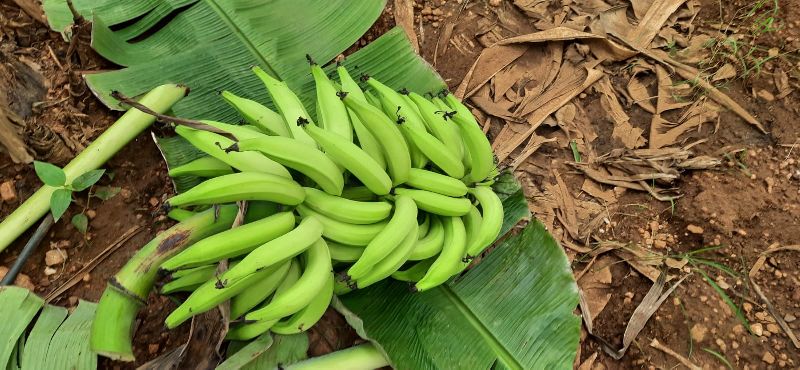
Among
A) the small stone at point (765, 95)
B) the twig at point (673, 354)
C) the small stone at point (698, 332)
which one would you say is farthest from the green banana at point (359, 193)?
the small stone at point (765, 95)

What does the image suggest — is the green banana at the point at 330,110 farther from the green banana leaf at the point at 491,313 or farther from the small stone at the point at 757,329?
the small stone at the point at 757,329

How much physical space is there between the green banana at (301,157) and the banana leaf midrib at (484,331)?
56cm

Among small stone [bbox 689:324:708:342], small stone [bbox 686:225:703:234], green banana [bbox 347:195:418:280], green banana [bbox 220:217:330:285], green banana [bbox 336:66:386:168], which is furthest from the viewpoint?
small stone [bbox 686:225:703:234]

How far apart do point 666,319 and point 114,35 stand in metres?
2.37

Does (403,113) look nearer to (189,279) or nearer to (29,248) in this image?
(189,279)

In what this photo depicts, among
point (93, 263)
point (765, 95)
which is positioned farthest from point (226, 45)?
point (765, 95)

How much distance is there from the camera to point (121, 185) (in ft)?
6.49

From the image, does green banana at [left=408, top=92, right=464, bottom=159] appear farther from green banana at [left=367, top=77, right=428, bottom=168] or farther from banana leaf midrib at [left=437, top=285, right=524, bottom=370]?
banana leaf midrib at [left=437, top=285, right=524, bottom=370]

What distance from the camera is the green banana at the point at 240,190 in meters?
1.24

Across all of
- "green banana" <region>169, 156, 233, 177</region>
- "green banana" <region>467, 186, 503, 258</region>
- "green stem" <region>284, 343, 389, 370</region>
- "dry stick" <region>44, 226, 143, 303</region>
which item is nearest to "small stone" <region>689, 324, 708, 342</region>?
"green banana" <region>467, 186, 503, 258</region>

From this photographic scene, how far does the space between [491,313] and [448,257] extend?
32 cm

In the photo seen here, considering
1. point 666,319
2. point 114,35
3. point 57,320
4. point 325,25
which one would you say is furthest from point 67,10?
point 666,319

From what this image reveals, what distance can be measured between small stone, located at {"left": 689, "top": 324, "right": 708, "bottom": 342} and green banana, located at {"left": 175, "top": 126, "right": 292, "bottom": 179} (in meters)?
1.67

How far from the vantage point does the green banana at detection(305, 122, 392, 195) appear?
138 centimetres
